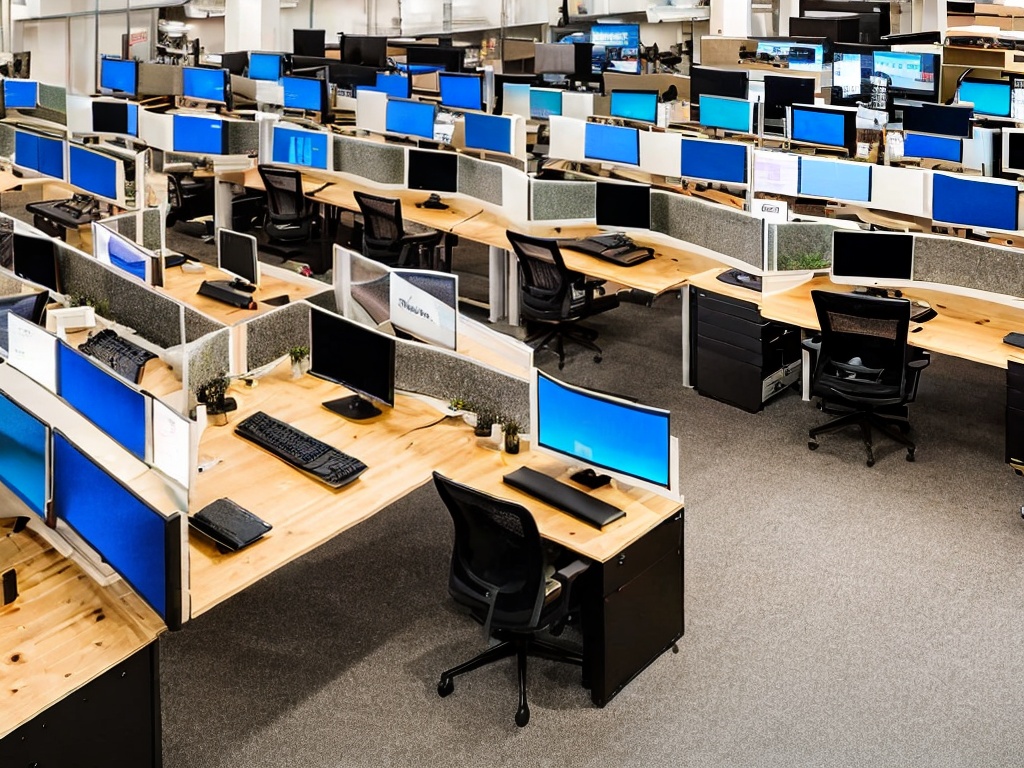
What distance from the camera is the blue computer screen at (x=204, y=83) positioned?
33.3ft

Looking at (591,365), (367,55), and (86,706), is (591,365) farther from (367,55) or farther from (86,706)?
(367,55)

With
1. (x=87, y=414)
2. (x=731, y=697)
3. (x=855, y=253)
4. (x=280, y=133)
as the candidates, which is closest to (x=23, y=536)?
(x=87, y=414)

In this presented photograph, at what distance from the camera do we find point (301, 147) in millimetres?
8016

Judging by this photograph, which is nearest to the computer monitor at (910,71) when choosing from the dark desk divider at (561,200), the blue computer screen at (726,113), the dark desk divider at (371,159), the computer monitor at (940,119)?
the computer monitor at (940,119)

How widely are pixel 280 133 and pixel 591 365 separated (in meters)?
3.19

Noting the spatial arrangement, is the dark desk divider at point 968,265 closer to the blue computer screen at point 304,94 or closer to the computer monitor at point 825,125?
the computer monitor at point 825,125

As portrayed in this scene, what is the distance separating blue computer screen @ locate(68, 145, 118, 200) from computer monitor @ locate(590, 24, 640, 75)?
699cm

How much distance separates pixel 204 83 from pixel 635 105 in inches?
155

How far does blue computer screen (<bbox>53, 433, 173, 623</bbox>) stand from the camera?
278 centimetres

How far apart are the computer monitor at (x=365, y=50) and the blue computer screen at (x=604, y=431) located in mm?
9002

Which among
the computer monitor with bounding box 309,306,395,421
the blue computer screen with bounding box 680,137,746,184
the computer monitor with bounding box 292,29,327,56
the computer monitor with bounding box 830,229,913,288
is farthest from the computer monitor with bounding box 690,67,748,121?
the computer monitor with bounding box 309,306,395,421

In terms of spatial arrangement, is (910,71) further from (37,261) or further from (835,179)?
(37,261)

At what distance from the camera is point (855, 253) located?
5379 mm

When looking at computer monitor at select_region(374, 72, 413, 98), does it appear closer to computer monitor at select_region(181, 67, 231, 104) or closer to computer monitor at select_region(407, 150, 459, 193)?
computer monitor at select_region(181, 67, 231, 104)
